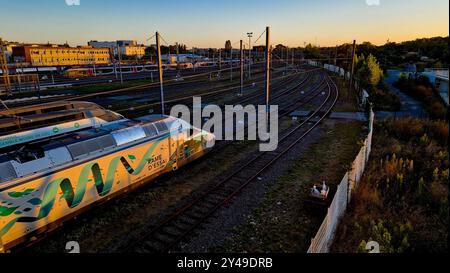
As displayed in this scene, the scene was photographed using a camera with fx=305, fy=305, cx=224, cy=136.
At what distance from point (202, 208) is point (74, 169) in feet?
18.2

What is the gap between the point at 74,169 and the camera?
11.3 metres

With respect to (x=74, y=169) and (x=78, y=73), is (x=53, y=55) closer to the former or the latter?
(x=78, y=73)

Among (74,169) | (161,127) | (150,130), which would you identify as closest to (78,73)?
(161,127)

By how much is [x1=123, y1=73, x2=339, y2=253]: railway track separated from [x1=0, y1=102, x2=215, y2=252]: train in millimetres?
2724

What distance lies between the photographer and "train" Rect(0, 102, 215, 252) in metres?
9.86

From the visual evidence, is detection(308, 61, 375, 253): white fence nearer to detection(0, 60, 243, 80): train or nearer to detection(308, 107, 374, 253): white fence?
detection(308, 107, 374, 253): white fence

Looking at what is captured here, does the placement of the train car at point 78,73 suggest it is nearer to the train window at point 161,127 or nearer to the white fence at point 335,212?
the train window at point 161,127

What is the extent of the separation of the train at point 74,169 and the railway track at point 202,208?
8.94 feet

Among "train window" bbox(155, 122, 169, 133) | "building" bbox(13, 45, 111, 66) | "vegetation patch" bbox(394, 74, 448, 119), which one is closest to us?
"vegetation patch" bbox(394, 74, 448, 119)

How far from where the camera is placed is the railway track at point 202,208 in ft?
37.1

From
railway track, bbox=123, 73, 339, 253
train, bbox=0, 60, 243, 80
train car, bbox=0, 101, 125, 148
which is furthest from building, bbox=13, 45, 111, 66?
railway track, bbox=123, 73, 339, 253

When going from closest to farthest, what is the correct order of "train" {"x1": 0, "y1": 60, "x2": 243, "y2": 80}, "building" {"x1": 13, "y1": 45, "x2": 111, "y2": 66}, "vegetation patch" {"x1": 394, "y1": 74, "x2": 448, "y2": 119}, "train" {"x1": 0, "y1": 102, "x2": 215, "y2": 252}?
"vegetation patch" {"x1": 394, "y1": 74, "x2": 448, "y2": 119}
"train" {"x1": 0, "y1": 102, "x2": 215, "y2": 252}
"train" {"x1": 0, "y1": 60, "x2": 243, "y2": 80}
"building" {"x1": 13, "y1": 45, "x2": 111, "y2": 66}

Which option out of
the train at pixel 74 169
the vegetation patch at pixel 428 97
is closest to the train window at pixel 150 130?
the train at pixel 74 169
